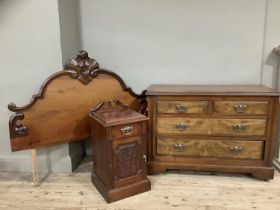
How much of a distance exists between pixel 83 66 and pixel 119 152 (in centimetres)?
89

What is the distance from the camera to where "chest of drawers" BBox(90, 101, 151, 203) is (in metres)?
2.06

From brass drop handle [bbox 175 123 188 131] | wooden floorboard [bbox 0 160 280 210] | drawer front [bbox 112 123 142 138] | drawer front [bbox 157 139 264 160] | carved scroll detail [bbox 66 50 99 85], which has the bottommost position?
wooden floorboard [bbox 0 160 280 210]

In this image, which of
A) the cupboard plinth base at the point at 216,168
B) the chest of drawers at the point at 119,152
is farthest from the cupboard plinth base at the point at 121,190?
the cupboard plinth base at the point at 216,168

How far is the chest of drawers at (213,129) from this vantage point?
234 centimetres

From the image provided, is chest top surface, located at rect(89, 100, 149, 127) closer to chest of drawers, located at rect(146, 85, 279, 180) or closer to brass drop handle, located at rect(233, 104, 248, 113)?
chest of drawers, located at rect(146, 85, 279, 180)

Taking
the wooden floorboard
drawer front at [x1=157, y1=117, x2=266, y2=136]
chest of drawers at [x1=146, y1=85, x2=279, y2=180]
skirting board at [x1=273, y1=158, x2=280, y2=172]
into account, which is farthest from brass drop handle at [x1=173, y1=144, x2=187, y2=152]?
skirting board at [x1=273, y1=158, x2=280, y2=172]

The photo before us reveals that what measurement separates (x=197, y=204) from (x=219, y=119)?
0.76 m

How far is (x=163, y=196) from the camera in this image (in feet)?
7.20

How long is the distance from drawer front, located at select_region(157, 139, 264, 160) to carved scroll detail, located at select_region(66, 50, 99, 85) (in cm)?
89

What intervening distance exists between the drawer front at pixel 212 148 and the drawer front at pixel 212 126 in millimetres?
84

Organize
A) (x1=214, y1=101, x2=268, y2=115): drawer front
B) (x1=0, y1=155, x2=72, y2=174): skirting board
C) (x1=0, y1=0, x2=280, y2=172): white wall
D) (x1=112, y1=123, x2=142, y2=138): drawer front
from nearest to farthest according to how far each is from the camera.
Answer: (x1=112, y1=123, x2=142, y2=138): drawer front, (x1=214, y1=101, x2=268, y2=115): drawer front, (x1=0, y1=0, x2=280, y2=172): white wall, (x1=0, y1=155, x2=72, y2=174): skirting board

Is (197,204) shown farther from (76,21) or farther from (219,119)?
(76,21)

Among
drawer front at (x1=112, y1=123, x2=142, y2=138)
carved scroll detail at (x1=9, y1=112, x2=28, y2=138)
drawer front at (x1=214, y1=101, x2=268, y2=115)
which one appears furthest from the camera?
drawer front at (x1=214, y1=101, x2=268, y2=115)

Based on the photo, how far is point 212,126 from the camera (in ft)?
7.89
